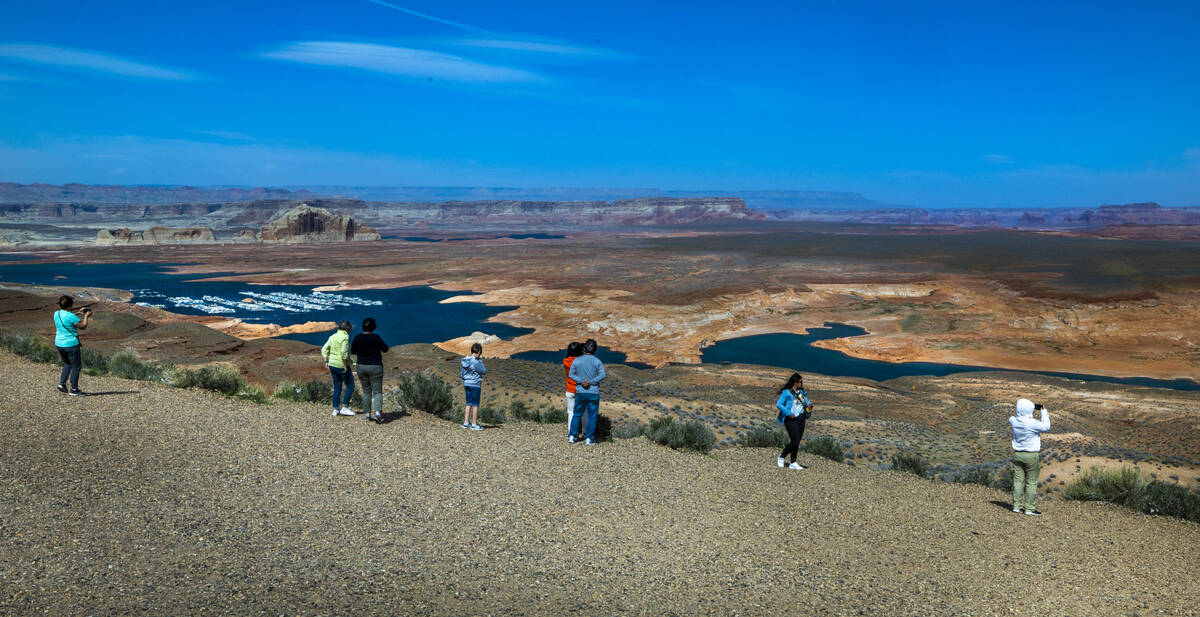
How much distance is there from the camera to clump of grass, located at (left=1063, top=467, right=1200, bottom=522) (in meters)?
9.68

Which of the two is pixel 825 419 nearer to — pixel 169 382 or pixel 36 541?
pixel 169 382

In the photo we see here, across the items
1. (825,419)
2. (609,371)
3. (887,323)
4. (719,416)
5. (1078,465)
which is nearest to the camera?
(1078,465)

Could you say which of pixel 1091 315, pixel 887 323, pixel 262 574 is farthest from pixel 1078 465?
pixel 1091 315

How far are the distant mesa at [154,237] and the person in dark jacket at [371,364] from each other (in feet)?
420

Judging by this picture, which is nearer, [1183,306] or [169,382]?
[169,382]

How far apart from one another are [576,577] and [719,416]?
40.8 feet

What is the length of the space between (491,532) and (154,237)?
138 meters

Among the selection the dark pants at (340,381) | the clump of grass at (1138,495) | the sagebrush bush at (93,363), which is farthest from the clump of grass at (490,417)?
the clump of grass at (1138,495)

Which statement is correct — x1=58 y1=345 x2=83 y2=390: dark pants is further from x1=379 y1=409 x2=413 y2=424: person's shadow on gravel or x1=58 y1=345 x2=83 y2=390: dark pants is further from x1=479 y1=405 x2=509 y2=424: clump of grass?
x1=479 y1=405 x2=509 y2=424: clump of grass

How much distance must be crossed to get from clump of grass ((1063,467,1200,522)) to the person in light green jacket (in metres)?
Result: 11.0

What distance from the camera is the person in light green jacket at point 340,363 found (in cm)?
1110

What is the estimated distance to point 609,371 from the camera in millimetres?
27047

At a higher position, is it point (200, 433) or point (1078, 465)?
point (200, 433)

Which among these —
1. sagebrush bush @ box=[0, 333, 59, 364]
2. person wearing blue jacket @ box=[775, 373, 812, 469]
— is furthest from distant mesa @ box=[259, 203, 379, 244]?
person wearing blue jacket @ box=[775, 373, 812, 469]
